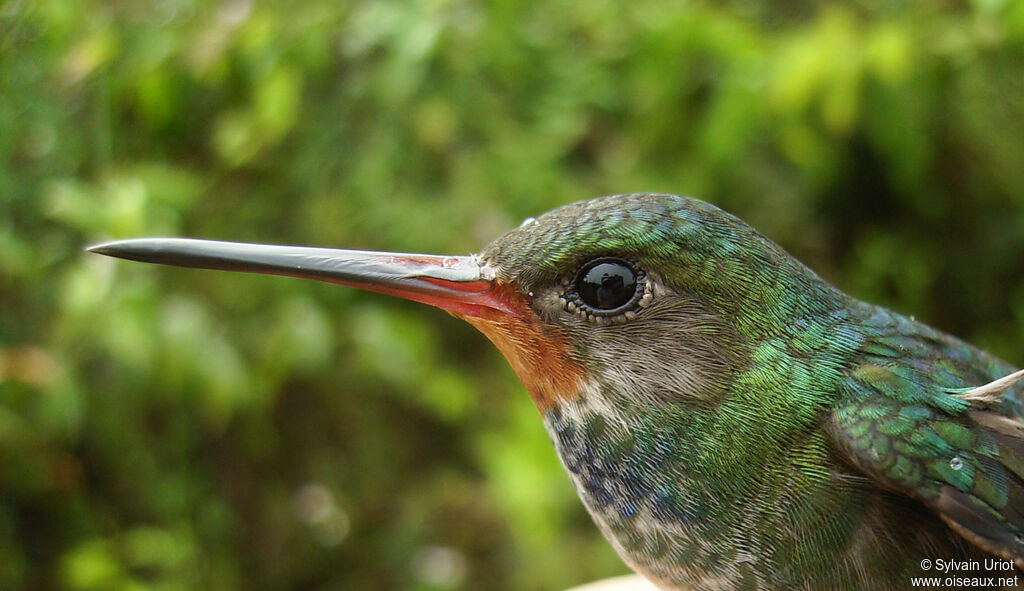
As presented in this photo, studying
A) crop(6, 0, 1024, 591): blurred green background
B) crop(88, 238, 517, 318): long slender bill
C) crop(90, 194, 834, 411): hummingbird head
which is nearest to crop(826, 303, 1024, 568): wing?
crop(90, 194, 834, 411): hummingbird head

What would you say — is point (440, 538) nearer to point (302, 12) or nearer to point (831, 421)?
point (302, 12)

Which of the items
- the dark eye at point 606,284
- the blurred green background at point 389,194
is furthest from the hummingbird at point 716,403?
the blurred green background at point 389,194

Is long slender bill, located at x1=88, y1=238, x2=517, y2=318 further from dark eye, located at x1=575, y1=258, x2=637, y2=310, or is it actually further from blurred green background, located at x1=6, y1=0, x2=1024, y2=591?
blurred green background, located at x1=6, y1=0, x2=1024, y2=591

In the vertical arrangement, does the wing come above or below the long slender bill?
below

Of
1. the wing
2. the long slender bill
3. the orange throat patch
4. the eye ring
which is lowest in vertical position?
the wing

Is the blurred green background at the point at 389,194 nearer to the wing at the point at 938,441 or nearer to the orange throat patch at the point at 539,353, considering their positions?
the orange throat patch at the point at 539,353

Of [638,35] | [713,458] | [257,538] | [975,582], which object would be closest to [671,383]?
[713,458]

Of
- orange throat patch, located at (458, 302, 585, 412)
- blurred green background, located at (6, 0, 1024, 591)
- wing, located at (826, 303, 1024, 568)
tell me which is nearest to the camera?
wing, located at (826, 303, 1024, 568)
